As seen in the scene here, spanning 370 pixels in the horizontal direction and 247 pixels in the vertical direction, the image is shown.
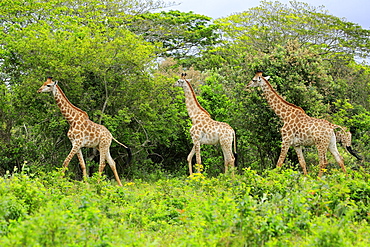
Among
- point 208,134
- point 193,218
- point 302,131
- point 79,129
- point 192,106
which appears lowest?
point 208,134

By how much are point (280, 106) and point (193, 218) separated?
6.85 m

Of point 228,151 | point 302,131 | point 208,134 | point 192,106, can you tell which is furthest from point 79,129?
point 302,131

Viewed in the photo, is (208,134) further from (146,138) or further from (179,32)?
(179,32)

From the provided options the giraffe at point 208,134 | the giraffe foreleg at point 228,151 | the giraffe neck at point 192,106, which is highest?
the giraffe neck at point 192,106

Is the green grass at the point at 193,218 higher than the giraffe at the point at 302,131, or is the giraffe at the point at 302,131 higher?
the green grass at the point at 193,218

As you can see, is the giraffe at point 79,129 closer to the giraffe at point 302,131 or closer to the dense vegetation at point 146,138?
the dense vegetation at point 146,138

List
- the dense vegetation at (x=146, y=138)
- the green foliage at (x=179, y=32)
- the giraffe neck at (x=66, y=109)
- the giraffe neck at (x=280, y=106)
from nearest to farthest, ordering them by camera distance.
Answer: the dense vegetation at (x=146, y=138), the giraffe neck at (x=280, y=106), the giraffe neck at (x=66, y=109), the green foliage at (x=179, y=32)

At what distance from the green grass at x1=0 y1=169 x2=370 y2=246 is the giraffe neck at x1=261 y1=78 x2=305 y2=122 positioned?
3932 millimetres

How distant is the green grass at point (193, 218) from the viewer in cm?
501

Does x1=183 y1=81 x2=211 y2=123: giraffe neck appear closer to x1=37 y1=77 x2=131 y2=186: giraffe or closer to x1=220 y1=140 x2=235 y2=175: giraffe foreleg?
x1=220 y1=140 x2=235 y2=175: giraffe foreleg

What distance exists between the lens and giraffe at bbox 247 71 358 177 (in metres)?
12.0

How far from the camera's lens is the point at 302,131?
1222 cm

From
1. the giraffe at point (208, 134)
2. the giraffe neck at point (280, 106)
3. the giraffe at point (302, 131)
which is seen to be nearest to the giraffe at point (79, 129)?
the giraffe at point (208, 134)

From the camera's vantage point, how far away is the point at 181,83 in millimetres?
13336
